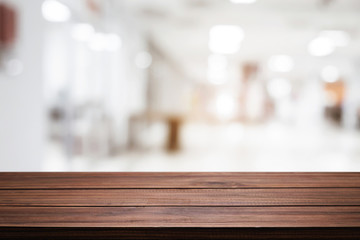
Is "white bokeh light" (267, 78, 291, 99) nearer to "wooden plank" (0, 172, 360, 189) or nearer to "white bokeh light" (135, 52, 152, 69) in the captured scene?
"white bokeh light" (135, 52, 152, 69)

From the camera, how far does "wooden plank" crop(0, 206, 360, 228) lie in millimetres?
705

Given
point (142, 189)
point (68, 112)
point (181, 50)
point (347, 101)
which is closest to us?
point (142, 189)

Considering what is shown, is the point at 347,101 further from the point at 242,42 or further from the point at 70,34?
the point at 70,34

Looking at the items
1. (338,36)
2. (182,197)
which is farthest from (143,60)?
(182,197)

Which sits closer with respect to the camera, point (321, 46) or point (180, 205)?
point (180, 205)

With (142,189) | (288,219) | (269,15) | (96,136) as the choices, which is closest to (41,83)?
(96,136)

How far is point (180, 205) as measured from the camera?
0.81 m

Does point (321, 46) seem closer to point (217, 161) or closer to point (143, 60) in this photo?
point (143, 60)

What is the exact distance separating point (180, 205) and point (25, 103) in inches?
144

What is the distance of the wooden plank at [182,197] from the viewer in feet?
2.70

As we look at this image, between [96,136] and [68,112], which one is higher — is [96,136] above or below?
below

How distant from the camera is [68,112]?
5477 mm

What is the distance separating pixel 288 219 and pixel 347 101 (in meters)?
19.3

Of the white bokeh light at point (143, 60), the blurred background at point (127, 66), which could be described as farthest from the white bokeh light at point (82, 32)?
the white bokeh light at point (143, 60)
